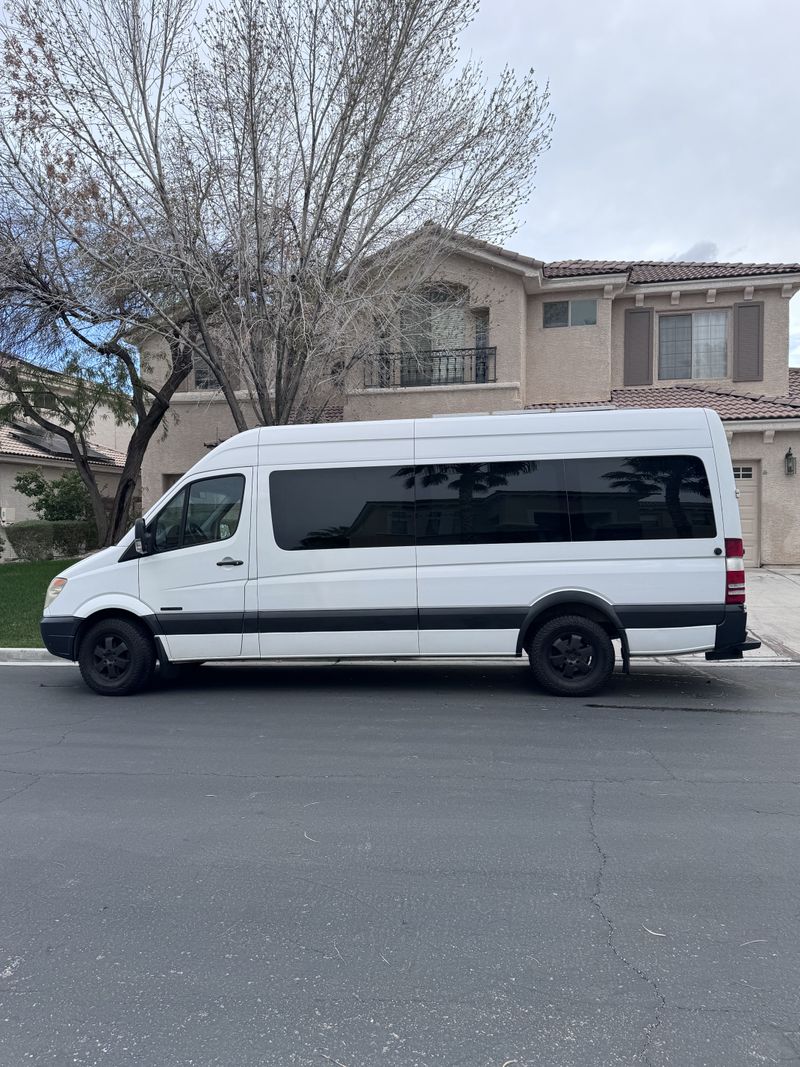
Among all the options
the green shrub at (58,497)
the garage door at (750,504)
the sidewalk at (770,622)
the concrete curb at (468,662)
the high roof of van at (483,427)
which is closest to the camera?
the high roof of van at (483,427)

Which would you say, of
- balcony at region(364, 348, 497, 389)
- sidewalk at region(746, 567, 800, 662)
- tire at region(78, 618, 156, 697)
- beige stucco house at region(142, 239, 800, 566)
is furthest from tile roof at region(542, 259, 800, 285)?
tire at region(78, 618, 156, 697)

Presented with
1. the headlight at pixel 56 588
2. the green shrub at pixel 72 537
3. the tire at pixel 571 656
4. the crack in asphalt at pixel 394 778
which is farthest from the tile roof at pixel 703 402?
the green shrub at pixel 72 537

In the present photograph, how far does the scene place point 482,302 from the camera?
54.7 ft

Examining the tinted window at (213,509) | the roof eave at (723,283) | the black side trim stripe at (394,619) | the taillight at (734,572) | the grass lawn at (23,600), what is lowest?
the grass lawn at (23,600)

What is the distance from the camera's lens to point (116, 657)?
7.64 metres

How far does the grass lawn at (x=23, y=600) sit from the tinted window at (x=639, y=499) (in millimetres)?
7314

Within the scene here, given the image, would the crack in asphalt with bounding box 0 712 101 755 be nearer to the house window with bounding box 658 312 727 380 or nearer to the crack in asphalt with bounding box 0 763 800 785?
the crack in asphalt with bounding box 0 763 800 785

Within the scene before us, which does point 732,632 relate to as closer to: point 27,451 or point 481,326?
point 481,326

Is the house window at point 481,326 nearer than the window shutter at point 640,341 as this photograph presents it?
Yes

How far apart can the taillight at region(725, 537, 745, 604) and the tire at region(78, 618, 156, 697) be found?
18.7ft

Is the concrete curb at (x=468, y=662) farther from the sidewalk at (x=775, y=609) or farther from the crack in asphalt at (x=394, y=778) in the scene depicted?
the crack in asphalt at (x=394, y=778)

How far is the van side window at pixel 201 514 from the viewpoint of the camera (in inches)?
299

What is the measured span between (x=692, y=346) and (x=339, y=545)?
45.5ft

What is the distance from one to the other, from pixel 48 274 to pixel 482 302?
28.8 ft
